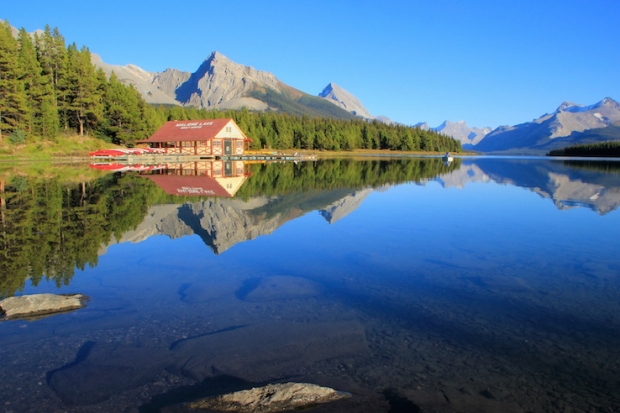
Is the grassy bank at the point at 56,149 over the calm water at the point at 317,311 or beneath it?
over

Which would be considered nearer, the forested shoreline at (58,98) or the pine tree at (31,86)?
the forested shoreline at (58,98)

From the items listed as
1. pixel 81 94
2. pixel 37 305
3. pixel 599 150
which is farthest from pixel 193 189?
pixel 599 150

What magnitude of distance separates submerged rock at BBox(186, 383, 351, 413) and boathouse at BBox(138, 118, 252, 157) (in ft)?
226

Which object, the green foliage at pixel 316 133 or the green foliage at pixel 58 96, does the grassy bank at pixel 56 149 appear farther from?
the green foliage at pixel 316 133

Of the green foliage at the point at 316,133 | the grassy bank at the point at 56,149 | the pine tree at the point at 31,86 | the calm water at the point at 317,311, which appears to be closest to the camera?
the calm water at the point at 317,311

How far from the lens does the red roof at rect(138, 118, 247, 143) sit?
7219 centimetres

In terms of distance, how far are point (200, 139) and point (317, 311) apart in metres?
67.3

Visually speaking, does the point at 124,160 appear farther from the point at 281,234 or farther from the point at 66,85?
the point at 281,234

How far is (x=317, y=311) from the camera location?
7473mm

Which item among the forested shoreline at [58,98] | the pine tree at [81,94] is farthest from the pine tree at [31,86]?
the pine tree at [81,94]

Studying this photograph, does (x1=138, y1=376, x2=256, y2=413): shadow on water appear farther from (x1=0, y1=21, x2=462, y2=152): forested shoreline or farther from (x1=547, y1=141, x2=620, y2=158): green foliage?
(x1=547, y1=141, x2=620, y2=158): green foliage

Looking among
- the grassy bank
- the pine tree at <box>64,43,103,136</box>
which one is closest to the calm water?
the grassy bank

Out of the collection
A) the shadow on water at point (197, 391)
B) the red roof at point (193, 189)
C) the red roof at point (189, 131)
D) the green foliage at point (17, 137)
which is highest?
the red roof at point (189, 131)

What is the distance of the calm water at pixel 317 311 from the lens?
5.20 m
